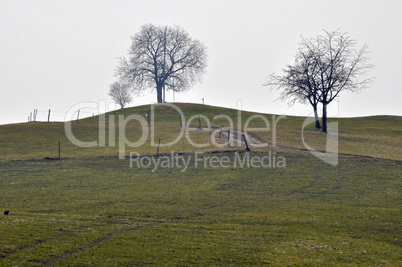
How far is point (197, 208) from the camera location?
82.2 ft

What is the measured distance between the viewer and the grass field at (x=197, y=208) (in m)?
16.1

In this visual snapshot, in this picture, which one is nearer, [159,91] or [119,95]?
[159,91]

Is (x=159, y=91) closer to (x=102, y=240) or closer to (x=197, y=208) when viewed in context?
(x=197, y=208)

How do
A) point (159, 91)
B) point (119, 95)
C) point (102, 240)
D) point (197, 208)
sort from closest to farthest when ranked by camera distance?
point (102, 240) < point (197, 208) < point (159, 91) < point (119, 95)

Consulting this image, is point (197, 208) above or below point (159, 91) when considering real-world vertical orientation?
below

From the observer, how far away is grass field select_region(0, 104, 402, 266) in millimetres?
16109

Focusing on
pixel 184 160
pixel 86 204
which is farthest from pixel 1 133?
pixel 86 204

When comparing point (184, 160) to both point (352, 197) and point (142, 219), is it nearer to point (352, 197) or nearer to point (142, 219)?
point (352, 197)

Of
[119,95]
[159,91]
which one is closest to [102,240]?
→ [159,91]

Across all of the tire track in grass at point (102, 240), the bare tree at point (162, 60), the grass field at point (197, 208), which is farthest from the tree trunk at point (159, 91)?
the tire track in grass at point (102, 240)

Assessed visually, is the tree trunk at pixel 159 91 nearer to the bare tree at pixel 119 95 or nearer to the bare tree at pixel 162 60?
the bare tree at pixel 162 60

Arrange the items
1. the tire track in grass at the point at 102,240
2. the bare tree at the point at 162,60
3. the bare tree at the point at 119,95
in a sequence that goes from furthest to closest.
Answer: the bare tree at the point at 119,95, the bare tree at the point at 162,60, the tire track in grass at the point at 102,240

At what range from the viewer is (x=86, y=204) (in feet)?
84.1

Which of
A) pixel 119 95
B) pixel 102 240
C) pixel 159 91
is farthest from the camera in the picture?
pixel 119 95
